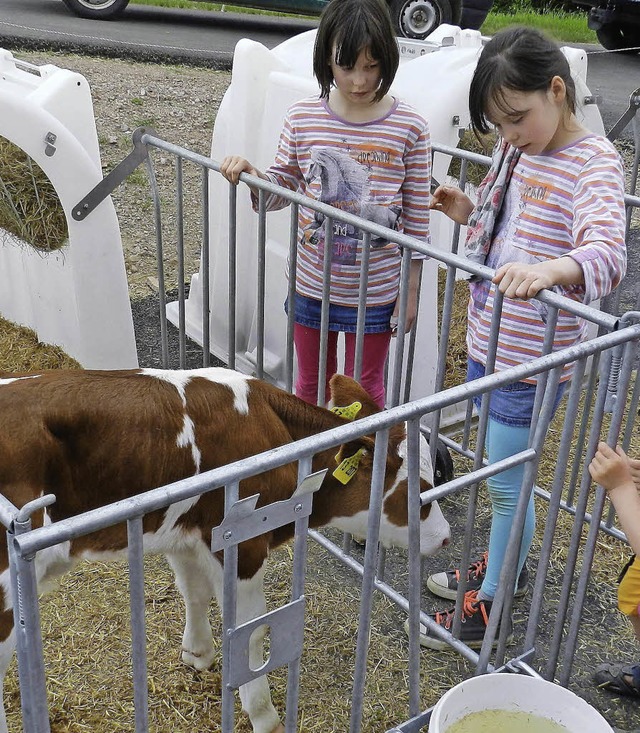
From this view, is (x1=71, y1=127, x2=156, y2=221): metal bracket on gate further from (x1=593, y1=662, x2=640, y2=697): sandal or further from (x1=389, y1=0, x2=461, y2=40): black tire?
(x1=389, y1=0, x2=461, y2=40): black tire

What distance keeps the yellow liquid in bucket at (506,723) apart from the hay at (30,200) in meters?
2.95

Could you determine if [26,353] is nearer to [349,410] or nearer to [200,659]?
[200,659]

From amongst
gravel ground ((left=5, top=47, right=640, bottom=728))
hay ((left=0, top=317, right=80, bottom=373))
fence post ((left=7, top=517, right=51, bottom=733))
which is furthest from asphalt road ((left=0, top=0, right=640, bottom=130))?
fence post ((left=7, top=517, right=51, bottom=733))

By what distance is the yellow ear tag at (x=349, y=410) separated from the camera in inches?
94.8

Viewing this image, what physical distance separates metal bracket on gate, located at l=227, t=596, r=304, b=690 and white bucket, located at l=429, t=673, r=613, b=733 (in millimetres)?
440

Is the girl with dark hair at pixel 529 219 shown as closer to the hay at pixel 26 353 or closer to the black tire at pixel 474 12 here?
the hay at pixel 26 353

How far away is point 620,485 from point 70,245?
2.65m

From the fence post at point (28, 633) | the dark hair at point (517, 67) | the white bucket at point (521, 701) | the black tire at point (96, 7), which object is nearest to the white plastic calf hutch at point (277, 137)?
the dark hair at point (517, 67)

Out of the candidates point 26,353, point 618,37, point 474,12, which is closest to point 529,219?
point 26,353

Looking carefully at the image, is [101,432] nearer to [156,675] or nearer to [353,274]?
[156,675]

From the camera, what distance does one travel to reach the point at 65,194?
3857 mm

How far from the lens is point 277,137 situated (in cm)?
434

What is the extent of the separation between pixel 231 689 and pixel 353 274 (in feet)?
5.49

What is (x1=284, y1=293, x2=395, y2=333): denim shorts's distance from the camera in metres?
3.16
